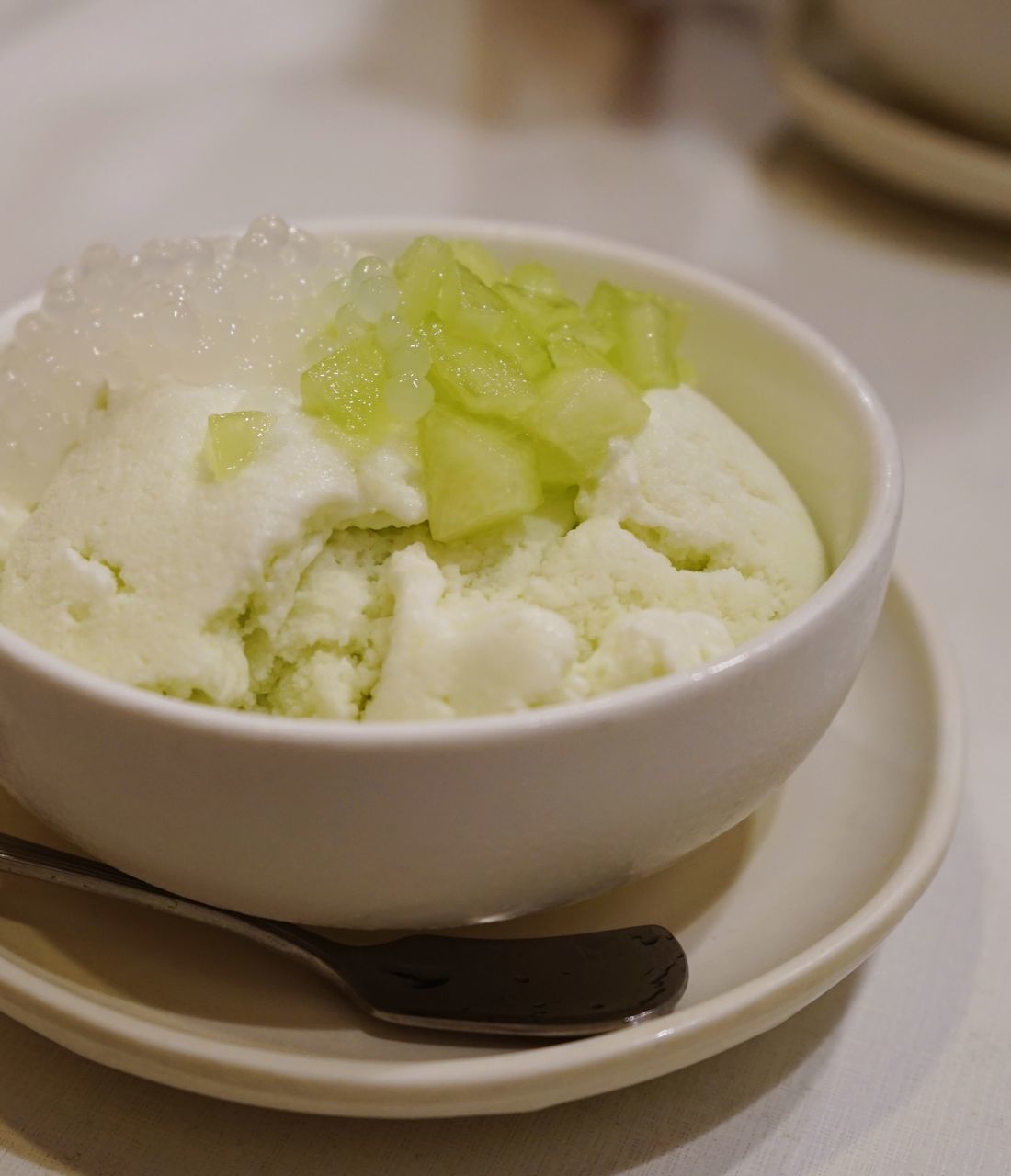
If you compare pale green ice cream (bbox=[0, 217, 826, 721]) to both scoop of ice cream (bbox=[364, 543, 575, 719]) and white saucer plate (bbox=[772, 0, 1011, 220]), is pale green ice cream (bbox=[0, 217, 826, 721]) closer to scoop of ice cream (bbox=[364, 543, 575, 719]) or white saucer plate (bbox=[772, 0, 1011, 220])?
scoop of ice cream (bbox=[364, 543, 575, 719])

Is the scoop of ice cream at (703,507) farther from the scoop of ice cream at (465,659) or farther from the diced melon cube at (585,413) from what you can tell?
the scoop of ice cream at (465,659)

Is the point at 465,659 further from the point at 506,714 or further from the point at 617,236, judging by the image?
the point at 617,236

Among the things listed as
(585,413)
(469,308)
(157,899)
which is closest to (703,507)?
(585,413)

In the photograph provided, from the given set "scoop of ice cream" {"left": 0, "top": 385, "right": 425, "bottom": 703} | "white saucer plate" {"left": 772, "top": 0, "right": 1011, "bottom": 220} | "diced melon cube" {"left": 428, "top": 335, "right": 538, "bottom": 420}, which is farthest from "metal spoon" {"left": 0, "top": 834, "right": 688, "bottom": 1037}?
"white saucer plate" {"left": 772, "top": 0, "right": 1011, "bottom": 220}

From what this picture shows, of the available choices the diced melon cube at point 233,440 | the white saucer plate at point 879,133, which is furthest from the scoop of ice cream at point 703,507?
the white saucer plate at point 879,133

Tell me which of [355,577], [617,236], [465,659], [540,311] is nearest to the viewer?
[465,659]

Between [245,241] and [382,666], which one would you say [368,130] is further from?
[382,666]
